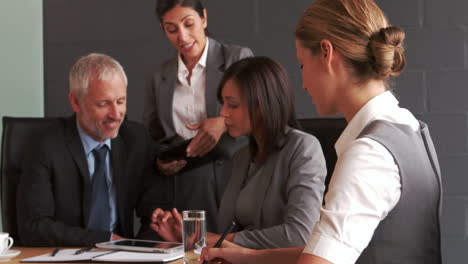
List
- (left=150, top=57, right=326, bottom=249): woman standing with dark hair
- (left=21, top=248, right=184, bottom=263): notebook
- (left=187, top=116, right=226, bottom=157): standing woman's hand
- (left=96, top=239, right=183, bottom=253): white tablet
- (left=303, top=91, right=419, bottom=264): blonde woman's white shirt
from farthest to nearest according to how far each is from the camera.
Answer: (left=187, top=116, right=226, bottom=157): standing woman's hand
(left=150, top=57, right=326, bottom=249): woman standing with dark hair
(left=96, top=239, right=183, bottom=253): white tablet
(left=21, top=248, right=184, bottom=263): notebook
(left=303, top=91, right=419, bottom=264): blonde woman's white shirt

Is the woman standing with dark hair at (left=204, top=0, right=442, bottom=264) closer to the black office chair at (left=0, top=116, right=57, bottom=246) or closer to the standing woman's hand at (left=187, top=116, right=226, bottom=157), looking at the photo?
the standing woman's hand at (left=187, top=116, right=226, bottom=157)

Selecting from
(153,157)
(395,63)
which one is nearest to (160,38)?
(153,157)

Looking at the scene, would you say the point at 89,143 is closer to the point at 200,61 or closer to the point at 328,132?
the point at 200,61

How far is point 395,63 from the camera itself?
3.70 feet

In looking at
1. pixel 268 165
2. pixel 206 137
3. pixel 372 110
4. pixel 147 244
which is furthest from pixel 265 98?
pixel 372 110

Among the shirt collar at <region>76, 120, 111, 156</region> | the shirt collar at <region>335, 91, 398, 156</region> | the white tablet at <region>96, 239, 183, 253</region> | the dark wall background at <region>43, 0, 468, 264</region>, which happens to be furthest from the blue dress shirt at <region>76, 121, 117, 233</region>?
the shirt collar at <region>335, 91, 398, 156</region>

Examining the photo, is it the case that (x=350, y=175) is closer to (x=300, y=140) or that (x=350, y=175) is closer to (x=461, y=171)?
(x=300, y=140)

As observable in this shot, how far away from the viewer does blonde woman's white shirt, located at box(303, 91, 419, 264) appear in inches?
36.3

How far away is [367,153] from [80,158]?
1.42m

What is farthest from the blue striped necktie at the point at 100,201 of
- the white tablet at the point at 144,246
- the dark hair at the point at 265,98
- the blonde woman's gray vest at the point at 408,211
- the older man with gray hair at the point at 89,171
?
the blonde woman's gray vest at the point at 408,211

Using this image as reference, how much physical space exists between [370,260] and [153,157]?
142cm

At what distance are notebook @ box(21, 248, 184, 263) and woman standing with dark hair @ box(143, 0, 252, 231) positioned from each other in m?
0.76

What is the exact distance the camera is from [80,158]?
2188 mm

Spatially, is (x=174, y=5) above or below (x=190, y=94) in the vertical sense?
above
